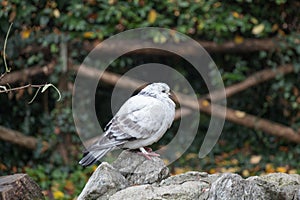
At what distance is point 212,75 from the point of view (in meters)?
6.80

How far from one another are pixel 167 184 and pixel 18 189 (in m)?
0.94

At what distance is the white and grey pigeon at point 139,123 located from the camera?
3900 mm

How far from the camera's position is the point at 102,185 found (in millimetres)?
3693

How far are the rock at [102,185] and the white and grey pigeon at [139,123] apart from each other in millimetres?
186

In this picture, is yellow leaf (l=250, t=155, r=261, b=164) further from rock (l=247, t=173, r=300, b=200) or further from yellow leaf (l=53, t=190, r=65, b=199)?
rock (l=247, t=173, r=300, b=200)

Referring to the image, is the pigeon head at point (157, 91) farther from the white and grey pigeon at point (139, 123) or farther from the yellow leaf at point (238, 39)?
the yellow leaf at point (238, 39)

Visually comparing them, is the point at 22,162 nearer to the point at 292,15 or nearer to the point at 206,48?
the point at 206,48

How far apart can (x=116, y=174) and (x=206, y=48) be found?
327cm

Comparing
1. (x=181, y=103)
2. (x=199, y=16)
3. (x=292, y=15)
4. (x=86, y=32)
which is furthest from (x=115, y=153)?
(x=292, y=15)

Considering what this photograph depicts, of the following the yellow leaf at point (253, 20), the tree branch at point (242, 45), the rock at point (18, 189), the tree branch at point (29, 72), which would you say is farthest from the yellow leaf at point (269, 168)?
the rock at point (18, 189)

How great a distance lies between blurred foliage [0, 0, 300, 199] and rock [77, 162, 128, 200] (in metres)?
2.26

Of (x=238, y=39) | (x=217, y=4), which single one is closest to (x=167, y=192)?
(x=217, y=4)

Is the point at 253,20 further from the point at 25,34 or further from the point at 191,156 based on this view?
the point at 25,34

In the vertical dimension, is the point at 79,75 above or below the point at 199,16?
below
